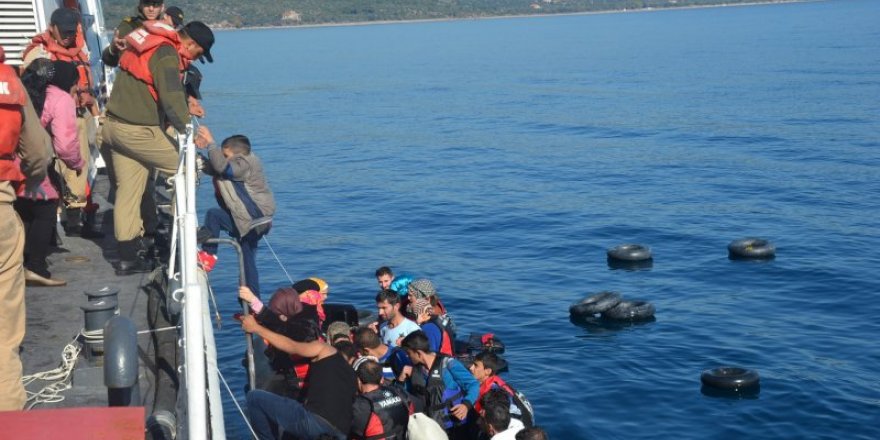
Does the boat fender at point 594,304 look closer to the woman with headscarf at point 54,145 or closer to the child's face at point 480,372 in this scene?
the child's face at point 480,372

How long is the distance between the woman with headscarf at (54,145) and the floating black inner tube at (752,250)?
54.5 ft

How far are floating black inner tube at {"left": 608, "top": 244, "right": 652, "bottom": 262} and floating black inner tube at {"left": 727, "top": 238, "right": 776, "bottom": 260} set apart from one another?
1.85 meters

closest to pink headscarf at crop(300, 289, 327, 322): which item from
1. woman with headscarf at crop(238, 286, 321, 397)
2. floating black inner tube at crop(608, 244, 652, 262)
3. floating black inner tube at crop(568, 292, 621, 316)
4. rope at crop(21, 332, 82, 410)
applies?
woman with headscarf at crop(238, 286, 321, 397)

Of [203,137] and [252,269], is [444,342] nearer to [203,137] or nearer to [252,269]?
[252,269]

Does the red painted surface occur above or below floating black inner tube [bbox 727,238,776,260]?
above

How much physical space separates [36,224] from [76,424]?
659 cm

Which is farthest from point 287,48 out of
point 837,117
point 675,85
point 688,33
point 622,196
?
point 622,196

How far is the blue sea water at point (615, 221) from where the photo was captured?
15.6 metres

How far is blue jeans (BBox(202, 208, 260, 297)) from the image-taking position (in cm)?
1112

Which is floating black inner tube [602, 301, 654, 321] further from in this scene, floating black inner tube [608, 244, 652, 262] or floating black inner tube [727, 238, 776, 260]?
floating black inner tube [727, 238, 776, 260]

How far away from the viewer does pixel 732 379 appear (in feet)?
48.7

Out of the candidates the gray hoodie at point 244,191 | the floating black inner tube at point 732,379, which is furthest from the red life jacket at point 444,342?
the floating black inner tube at point 732,379

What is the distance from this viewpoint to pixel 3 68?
622 centimetres

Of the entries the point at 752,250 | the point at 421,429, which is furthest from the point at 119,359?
the point at 752,250
